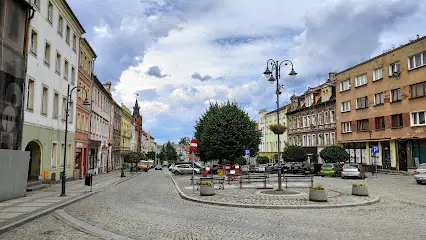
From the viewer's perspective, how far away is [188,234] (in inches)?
366

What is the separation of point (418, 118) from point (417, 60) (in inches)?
229

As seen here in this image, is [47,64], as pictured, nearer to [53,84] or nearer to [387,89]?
[53,84]

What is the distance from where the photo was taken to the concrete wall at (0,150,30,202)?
52.9 feet

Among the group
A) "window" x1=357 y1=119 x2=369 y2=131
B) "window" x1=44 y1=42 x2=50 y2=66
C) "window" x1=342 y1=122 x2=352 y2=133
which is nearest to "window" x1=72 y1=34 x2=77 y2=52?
"window" x1=44 y1=42 x2=50 y2=66

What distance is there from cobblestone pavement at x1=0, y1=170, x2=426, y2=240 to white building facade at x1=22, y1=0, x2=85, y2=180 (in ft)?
28.4

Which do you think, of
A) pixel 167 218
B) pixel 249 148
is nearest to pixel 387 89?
pixel 249 148

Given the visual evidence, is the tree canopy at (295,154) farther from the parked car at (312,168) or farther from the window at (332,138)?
the parked car at (312,168)

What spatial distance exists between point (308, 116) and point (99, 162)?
3312 centimetres

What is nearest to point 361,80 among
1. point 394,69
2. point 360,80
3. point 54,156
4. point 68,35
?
point 360,80

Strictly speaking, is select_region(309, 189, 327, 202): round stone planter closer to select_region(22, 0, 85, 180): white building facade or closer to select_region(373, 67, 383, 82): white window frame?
select_region(22, 0, 85, 180): white building facade

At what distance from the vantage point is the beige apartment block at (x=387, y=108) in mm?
35875

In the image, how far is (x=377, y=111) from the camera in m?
42.0

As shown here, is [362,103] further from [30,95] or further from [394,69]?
[30,95]

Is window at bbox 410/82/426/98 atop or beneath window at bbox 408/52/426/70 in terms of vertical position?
beneath
